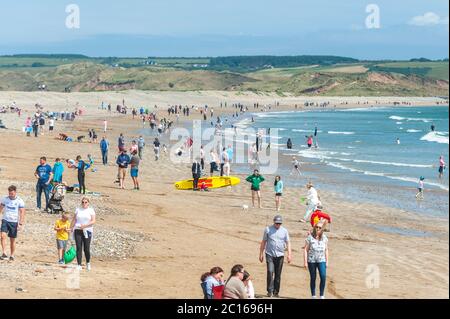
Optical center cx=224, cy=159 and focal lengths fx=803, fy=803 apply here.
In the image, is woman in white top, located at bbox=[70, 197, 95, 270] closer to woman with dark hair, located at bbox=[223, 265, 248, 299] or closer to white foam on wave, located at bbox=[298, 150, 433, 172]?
woman with dark hair, located at bbox=[223, 265, 248, 299]

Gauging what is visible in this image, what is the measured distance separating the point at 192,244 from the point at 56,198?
11.1 feet

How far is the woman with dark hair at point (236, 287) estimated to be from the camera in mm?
9906

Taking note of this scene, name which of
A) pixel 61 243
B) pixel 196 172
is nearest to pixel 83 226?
pixel 61 243

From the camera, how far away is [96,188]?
24719mm

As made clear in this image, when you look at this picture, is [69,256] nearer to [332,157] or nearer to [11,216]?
[11,216]

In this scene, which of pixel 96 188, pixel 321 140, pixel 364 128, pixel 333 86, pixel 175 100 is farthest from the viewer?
pixel 333 86

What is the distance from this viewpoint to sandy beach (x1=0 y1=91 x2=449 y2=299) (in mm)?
12836

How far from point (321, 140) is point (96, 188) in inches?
1550

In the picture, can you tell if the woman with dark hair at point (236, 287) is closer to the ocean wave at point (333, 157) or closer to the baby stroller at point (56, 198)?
the baby stroller at point (56, 198)

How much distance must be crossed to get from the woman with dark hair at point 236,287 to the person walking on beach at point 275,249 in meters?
2.36

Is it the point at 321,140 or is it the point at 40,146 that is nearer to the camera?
the point at 40,146

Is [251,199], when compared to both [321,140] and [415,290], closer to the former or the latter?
[415,290]

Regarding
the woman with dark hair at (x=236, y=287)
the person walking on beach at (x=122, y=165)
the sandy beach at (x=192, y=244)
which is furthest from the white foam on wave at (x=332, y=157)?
the woman with dark hair at (x=236, y=287)

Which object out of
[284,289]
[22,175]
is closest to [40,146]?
[22,175]
